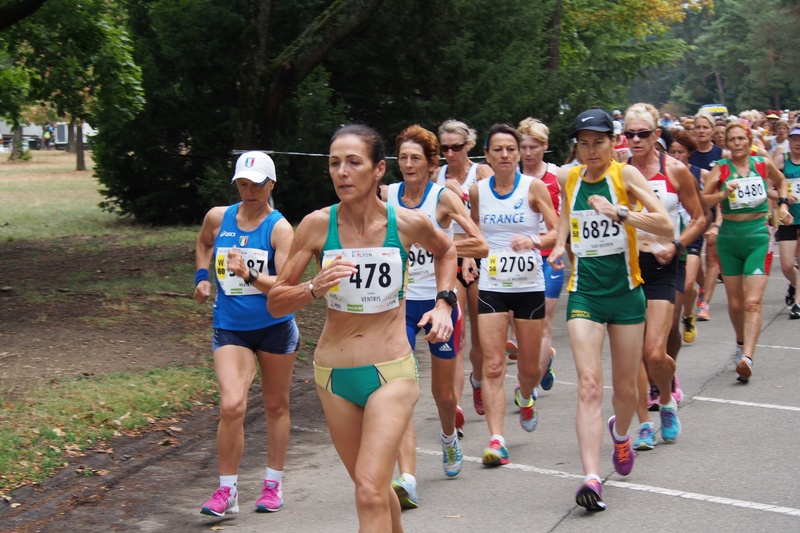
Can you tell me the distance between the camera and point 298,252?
4875 millimetres

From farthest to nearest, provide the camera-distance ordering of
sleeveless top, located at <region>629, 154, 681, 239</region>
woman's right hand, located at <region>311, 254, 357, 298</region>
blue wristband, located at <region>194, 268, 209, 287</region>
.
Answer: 1. sleeveless top, located at <region>629, 154, 681, 239</region>
2. blue wristband, located at <region>194, 268, 209, 287</region>
3. woman's right hand, located at <region>311, 254, 357, 298</region>

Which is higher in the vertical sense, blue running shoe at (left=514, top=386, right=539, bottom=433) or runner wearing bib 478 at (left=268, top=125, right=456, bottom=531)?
runner wearing bib 478 at (left=268, top=125, right=456, bottom=531)

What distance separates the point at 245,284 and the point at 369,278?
5.76 ft

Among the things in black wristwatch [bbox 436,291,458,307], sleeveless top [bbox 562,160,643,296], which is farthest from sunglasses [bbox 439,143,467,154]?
black wristwatch [bbox 436,291,458,307]

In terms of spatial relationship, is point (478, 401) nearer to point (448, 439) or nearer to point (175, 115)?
point (448, 439)

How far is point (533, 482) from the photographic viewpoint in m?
6.89

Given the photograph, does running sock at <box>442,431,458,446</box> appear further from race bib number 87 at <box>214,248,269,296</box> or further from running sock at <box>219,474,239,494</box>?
race bib number 87 at <box>214,248,269,296</box>

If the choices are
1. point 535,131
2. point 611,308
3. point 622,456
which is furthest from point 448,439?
point 535,131

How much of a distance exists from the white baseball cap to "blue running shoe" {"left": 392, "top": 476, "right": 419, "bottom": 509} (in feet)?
6.06

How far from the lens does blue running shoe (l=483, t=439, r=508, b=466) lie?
283 inches

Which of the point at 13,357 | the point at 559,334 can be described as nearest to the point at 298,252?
the point at 13,357

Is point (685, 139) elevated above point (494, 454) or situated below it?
above

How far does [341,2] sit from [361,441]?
12647mm

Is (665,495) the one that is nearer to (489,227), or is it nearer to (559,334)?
(489,227)
